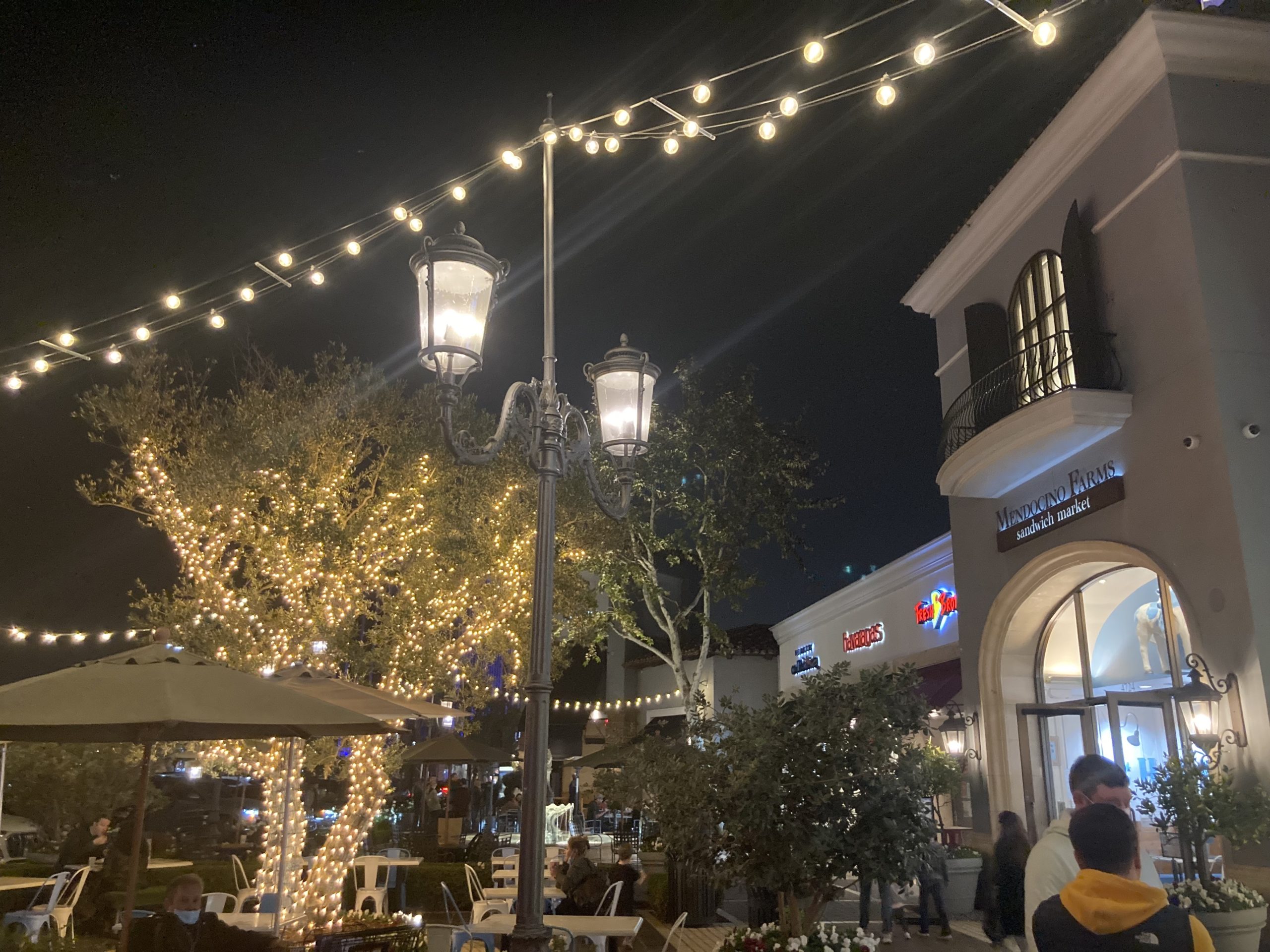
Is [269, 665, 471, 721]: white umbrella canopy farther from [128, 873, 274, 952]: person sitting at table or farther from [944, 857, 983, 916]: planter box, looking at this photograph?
[944, 857, 983, 916]: planter box

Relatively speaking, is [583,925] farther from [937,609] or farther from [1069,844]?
[937,609]

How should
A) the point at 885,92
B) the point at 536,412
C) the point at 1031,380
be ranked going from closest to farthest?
the point at 536,412 → the point at 885,92 → the point at 1031,380

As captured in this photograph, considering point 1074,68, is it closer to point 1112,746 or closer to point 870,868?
point 1112,746

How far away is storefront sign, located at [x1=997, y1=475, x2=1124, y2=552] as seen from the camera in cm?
1005

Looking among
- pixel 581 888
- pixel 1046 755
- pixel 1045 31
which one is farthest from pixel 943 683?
pixel 1045 31

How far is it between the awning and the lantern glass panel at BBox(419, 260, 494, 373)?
10687mm

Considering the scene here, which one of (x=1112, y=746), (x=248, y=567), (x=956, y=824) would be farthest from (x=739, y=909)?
(x=248, y=567)

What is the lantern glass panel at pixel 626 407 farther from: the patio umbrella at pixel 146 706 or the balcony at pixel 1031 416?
the balcony at pixel 1031 416

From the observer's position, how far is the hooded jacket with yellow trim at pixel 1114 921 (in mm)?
2660

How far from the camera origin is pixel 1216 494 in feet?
27.8

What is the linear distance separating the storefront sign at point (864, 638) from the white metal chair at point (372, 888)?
1076cm

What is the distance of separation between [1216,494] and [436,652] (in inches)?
358

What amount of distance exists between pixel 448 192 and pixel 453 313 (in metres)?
4.19

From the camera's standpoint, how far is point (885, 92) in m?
7.77
